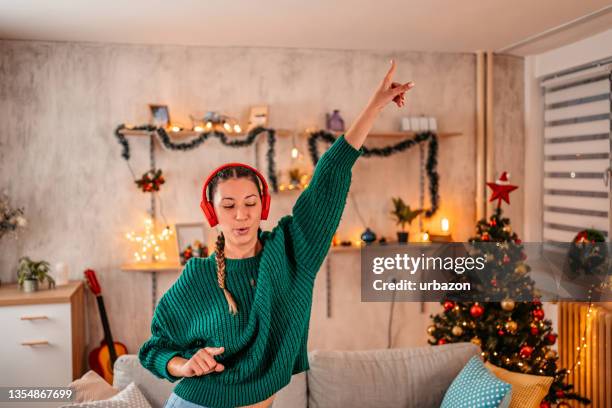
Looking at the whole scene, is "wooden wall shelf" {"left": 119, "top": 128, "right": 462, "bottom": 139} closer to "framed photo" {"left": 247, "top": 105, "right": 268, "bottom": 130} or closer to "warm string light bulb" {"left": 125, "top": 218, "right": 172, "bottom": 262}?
"framed photo" {"left": 247, "top": 105, "right": 268, "bottom": 130}

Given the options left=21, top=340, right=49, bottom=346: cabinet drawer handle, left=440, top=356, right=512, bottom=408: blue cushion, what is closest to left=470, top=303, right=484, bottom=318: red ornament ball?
left=440, top=356, right=512, bottom=408: blue cushion

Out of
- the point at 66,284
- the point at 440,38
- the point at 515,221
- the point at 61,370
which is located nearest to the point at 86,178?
the point at 66,284

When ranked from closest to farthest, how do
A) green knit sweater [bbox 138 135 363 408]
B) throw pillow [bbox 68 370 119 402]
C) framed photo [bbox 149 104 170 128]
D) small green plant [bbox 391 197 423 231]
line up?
green knit sweater [bbox 138 135 363 408] < throw pillow [bbox 68 370 119 402] < framed photo [bbox 149 104 170 128] < small green plant [bbox 391 197 423 231]

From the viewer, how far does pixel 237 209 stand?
1.47 metres

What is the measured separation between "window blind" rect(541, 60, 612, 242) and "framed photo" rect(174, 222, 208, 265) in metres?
2.67

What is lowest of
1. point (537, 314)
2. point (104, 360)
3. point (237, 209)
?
point (104, 360)

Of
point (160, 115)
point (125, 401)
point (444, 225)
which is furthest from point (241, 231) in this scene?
point (444, 225)

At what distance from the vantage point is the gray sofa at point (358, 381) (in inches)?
103

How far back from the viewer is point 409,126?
4.39 meters

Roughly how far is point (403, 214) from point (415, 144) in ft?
1.89

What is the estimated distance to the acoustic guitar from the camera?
396 centimetres

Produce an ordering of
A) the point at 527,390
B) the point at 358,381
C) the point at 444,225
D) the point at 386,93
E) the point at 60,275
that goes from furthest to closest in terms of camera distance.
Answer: the point at 444,225 → the point at 60,275 → the point at 358,381 → the point at 527,390 → the point at 386,93

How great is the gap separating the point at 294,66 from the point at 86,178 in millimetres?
1729

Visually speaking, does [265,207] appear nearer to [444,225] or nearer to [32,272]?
[32,272]
